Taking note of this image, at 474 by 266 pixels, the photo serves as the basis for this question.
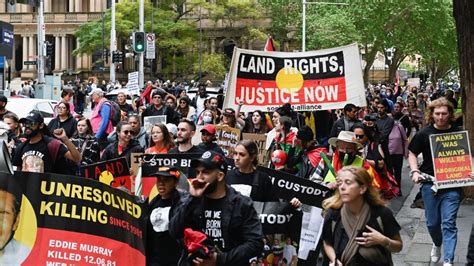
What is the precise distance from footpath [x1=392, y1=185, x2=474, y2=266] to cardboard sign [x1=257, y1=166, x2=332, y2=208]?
7.78 ft

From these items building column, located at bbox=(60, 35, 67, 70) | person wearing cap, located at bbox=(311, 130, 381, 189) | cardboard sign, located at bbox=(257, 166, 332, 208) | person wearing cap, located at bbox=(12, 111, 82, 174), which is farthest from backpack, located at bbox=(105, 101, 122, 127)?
building column, located at bbox=(60, 35, 67, 70)

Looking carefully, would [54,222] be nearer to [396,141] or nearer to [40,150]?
[40,150]

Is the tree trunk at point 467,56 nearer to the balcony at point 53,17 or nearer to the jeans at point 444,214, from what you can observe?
the jeans at point 444,214

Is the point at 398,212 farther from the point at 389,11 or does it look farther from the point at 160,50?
the point at 160,50

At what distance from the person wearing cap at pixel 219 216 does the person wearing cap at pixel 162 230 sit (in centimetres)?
61

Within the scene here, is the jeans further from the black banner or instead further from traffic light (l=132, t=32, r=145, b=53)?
traffic light (l=132, t=32, r=145, b=53)

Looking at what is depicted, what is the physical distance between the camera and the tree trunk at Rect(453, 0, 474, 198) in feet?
43.7

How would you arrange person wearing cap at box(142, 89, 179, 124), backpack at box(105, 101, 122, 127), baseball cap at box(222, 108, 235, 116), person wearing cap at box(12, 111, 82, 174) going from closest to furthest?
1. person wearing cap at box(12, 111, 82, 174)
2. baseball cap at box(222, 108, 235, 116)
3. backpack at box(105, 101, 122, 127)
4. person wearing cap at box(142, 89, 179, 124)

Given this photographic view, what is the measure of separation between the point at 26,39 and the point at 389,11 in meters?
47.8

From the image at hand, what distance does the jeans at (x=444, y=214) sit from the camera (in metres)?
8.75

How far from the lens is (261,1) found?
207ft

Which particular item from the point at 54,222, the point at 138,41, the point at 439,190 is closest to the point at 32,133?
the point at 54,222

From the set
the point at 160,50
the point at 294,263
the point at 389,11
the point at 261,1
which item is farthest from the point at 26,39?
the point at 294,263

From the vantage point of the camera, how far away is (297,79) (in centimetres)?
1311
